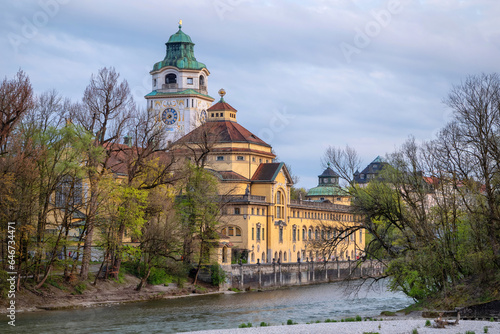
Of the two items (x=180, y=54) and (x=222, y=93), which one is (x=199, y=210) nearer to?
(x=222, y=93)

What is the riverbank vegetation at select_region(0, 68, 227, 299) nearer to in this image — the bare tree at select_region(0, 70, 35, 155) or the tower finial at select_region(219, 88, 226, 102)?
the bare tree at select_region(0, 70, 35, 155)

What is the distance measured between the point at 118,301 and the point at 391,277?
21390mm

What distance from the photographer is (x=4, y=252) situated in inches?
1922

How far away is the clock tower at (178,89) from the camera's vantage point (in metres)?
131

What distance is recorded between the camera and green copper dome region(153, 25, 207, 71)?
131m

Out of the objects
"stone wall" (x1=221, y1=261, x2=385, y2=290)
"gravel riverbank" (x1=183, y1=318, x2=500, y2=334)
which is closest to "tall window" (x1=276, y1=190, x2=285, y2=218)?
"stone wall" (x1=221, y1=261, x2=385, y2=290)

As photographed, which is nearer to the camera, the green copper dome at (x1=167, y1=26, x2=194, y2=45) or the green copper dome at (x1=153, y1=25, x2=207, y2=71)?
the green copper dome at (x1=153, y1=25, x2=207, y2=71)

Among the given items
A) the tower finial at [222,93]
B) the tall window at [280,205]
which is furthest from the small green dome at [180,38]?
the tall window at [280,205]

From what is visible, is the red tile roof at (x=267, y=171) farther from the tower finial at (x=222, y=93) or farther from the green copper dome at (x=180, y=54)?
the green copper dome at (x=180, y=54)

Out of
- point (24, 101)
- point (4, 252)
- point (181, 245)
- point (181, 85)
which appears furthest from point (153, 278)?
point (181, 85)

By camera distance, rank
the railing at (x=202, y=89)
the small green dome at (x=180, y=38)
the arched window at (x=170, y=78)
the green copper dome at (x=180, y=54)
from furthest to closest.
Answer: the small green dome at (x=180, y=38) < the railing at (x=202, y=89) < the arched window at (x=170, y=78) < the green copper dome at (x=180, y=54)

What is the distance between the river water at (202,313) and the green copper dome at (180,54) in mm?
69625

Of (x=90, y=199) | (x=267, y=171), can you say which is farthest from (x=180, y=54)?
(x=90, y=199)

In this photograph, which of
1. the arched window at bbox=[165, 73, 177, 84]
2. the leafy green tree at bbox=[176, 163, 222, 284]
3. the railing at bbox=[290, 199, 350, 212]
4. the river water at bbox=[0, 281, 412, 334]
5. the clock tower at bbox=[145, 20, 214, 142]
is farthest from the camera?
the arched window at bbox=[165, 73, 177, 84]
